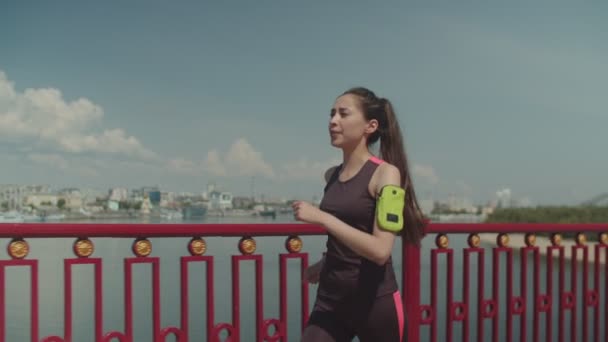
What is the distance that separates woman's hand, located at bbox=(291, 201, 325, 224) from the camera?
1694 millimetres

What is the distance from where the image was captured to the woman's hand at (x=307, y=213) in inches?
66.7

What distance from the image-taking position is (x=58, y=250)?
1389 inches

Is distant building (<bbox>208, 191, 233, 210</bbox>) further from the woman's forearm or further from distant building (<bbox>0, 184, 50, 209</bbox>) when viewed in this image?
the woman's forearm

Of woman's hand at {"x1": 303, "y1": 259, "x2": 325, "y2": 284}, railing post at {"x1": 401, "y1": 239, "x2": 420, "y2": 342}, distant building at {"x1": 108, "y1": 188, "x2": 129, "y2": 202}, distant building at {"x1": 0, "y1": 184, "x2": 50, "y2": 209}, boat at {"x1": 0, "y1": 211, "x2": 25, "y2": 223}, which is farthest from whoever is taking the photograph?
distant building at {"x1": 108, "y1": 188, "x2": 129, "y2": 202}

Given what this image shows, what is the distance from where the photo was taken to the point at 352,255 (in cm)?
192

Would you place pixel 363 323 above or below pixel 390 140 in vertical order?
below

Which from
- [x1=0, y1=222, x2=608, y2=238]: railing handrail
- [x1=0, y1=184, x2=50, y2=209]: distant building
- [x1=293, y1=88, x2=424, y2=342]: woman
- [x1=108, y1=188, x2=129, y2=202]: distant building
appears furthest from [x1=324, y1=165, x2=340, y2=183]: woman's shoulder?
[x1=108, y1=188, x2=129, y2=202]: distant building

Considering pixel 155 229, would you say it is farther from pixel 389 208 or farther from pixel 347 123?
pixel 389 208

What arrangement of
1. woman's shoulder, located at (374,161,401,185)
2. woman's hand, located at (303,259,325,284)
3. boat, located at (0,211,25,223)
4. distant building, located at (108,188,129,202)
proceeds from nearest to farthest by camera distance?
woman's shoulder, located at (374,161,401,185) → woman's hand, located at (303,259,325,284) → boat, located at (0,211,25,223) → distant building, located at (108,188,129,202)

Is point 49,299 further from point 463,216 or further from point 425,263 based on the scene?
point 463,216

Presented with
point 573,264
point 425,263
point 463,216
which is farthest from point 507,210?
point 573,264

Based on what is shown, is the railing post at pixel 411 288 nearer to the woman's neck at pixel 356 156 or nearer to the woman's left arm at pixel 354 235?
the woman's neck at pixel 356 156

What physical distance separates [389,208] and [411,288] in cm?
127

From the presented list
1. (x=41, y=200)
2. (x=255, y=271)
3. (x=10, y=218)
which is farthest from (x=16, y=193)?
(x=255, y=271)
